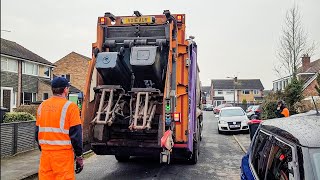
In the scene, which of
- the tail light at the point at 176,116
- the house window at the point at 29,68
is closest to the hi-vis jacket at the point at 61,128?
the tail light at the point at 176,116

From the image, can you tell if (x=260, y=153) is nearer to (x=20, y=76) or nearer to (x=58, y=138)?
(x=58, y=138)

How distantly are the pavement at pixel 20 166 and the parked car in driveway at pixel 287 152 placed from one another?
508 cm

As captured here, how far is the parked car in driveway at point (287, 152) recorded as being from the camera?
7.57 ft

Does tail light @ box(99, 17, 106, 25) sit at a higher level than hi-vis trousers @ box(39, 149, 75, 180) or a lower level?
higher

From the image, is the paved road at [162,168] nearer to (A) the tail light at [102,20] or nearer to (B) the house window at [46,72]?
(A) the tail light at [102,20]

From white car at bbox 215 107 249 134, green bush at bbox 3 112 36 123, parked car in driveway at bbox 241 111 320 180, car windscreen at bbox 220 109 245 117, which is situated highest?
parked car in driveway at bbox 241 111 320 180

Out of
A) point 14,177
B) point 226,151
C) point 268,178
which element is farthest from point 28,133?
point 268,178

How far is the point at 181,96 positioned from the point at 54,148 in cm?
350

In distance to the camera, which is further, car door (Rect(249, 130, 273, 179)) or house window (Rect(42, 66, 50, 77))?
house window (Rect(42, 66, 50, 77))

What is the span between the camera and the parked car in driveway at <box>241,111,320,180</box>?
2309mm

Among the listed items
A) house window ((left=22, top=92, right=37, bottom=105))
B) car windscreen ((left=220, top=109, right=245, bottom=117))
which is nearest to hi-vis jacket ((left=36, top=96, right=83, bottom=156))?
car windscreen ((left=220, top=109, right=245, bottom=117))

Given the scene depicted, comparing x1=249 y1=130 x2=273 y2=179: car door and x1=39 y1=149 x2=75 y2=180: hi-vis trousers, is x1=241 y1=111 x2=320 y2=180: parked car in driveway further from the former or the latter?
x1=39 y1=149 x2=75 y2=180: hi-vis trousers

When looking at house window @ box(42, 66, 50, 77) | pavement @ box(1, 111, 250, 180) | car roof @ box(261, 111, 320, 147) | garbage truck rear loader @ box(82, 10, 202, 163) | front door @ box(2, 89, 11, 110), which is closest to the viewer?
car roof @ box(261, 111, 320, 147)

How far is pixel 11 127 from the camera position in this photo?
9336 mm
